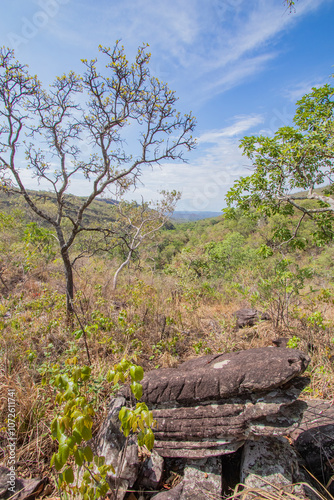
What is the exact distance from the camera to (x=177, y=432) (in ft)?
7.43

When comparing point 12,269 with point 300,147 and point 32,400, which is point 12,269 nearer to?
point 32,400

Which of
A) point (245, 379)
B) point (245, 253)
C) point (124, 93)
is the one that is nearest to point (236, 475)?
point (245, 379)

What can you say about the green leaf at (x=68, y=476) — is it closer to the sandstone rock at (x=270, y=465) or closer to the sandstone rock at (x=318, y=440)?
the sandstone rock at (x=270, y=465)

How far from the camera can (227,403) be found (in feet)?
7.30

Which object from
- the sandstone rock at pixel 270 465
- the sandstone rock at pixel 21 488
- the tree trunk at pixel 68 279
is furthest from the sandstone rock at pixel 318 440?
the tree trunk at pixel 68 279

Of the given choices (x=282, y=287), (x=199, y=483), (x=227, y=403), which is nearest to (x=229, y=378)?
(x=227, y=403)

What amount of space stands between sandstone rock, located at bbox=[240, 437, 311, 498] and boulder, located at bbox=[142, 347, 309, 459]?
158mm

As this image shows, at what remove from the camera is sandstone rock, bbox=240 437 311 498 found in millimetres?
1968

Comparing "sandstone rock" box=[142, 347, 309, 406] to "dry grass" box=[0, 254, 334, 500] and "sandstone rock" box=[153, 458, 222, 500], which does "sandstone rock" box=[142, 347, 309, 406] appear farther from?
"dry grass" box=[0, 254, 334, 500]

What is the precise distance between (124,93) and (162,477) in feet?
20.3

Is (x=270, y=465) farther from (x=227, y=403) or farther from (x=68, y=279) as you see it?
(x=68, y=279)

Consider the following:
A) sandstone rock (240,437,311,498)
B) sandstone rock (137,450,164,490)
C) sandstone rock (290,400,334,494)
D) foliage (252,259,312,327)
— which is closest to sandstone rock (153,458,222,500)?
sandstone rock (137,450,164,490)

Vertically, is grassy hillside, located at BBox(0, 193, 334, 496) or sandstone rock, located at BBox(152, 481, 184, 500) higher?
grassy hillside, located at BBox(0, 193, 334, 496)

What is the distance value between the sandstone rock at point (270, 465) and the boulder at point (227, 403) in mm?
158
